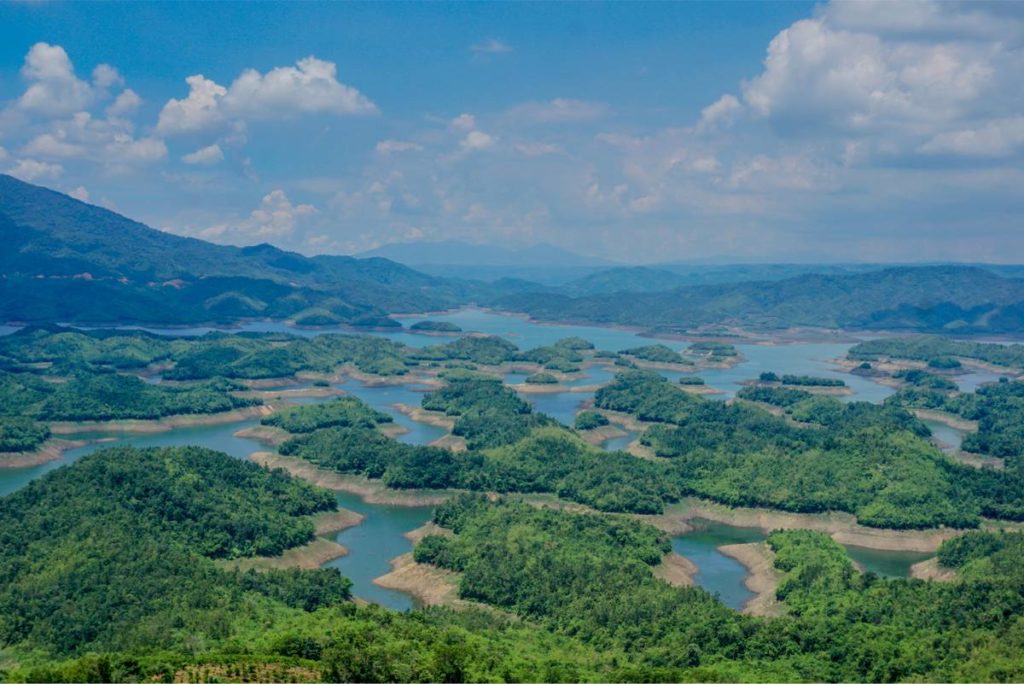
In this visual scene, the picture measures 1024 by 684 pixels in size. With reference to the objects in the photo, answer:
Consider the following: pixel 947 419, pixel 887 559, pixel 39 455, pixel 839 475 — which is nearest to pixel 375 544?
pixel 887 559

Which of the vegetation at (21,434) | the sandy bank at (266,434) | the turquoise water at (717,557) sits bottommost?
the turquoise water at (717,557)

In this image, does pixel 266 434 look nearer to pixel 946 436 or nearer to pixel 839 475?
pixel 839 475

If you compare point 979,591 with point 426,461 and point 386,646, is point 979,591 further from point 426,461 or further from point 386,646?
point 426,461

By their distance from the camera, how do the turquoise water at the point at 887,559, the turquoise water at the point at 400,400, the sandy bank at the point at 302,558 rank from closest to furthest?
the sandy bank at the point at 302,558
the turquoise water at the point at 887,559
the turquoise water at the point at 400,400

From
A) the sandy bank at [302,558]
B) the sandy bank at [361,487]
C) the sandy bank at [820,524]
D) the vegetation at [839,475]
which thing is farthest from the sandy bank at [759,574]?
the sandy bank at [302,558]

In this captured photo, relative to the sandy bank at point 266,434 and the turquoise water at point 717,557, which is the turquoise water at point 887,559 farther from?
the sandy bank at point 266,434

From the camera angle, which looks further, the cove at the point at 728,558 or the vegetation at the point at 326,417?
the vegetation at the point at 326,417

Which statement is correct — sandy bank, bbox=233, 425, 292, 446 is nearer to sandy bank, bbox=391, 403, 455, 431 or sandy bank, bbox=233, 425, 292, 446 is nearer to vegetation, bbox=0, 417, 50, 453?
sandy bank, bbox=391, 403, 455, 431
